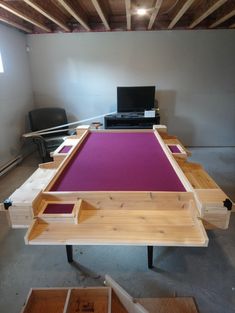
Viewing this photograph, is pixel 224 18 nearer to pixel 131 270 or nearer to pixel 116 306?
pixel 131 270

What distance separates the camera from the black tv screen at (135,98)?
14.8ft

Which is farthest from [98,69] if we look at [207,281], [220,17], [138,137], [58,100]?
[207,281]

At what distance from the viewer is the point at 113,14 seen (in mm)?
4047

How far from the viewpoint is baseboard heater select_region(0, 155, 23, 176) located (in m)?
3.66

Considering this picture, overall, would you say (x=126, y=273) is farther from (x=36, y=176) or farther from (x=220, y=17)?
(x=220, y=17)

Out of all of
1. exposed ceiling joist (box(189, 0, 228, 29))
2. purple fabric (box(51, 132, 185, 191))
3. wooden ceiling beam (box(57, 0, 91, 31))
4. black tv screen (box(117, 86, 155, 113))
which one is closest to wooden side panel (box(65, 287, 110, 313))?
purple fabric (box(51, 132, 185, 191))

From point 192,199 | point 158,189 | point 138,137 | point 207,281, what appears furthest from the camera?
point 138,137

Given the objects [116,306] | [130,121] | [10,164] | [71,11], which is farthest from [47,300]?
[130,121]

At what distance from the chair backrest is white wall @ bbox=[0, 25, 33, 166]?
26cm

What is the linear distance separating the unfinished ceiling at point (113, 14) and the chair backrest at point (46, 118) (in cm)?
151

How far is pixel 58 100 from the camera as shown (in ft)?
15.9

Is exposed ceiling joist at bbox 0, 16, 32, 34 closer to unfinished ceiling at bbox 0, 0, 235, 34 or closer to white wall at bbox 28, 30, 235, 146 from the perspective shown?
unfinished ceiling at bbox 0, 0, 235, 34

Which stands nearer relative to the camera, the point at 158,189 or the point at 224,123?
the point at 158,189

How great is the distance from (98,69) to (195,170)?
339 cm
